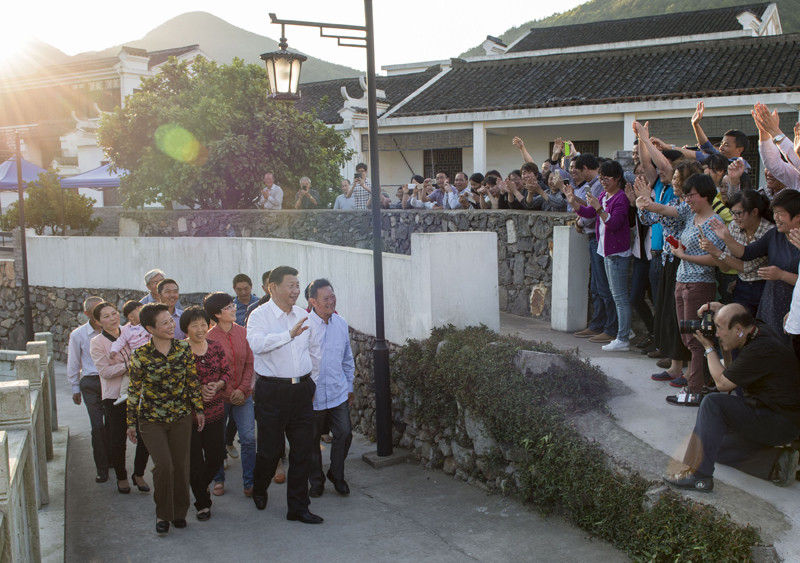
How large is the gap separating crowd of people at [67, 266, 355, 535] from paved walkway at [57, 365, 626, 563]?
179mm

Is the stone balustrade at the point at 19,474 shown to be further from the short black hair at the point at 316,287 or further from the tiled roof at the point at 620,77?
the tiled roof at the point at 620,77

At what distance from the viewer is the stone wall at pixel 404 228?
9672 mm

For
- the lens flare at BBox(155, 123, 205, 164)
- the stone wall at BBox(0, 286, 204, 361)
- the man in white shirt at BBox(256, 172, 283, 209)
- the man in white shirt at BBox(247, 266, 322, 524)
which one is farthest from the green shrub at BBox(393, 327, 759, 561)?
the lens flare at BBox(155, 123, 205, 164)

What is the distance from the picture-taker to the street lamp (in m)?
8.44

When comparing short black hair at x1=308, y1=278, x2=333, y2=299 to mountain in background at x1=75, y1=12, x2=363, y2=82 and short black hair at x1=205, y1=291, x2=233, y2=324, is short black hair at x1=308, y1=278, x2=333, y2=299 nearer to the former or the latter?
short black hair at x1=205, y1=291, x2=233, y2=324

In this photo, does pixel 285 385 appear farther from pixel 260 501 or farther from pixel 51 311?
pixel 51 311

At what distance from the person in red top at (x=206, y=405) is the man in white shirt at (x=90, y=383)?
1.65 metres

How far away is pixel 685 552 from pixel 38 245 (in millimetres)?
16591

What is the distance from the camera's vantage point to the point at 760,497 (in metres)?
4.88

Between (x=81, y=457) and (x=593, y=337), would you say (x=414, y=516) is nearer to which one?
(x=593, y=337)

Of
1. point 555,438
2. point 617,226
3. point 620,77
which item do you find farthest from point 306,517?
point 620,77

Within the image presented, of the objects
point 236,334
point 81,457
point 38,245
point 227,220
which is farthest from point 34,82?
point 236,334

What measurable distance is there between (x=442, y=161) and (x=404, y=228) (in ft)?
37.6

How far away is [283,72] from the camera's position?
8500 mm
